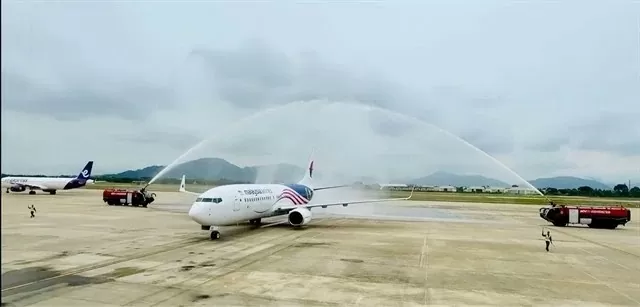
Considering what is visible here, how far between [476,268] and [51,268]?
1759 centimetres

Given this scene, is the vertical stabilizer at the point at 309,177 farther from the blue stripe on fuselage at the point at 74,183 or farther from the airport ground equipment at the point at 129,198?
the blue stripe on fuselage at the point at 74,183

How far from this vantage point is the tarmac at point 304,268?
49.1 feet

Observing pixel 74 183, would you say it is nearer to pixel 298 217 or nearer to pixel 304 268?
pixel 298 217

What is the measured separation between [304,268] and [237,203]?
11446 millimetres

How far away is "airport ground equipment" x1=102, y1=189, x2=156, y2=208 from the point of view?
5753 cm

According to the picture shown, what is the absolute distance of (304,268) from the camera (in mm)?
19844

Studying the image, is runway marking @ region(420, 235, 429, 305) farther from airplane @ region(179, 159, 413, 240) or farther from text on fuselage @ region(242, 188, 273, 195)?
text on fuselage @ region(242, 188, 273, 195)

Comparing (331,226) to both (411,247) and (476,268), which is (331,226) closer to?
(411,247)

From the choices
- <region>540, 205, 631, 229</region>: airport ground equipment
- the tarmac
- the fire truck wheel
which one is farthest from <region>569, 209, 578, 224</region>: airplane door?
the fire truck wheel

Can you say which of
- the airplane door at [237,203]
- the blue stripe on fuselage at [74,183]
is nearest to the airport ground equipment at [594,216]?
the airplane door at [237,203]

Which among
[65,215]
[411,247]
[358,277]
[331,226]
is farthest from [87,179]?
[358,277]

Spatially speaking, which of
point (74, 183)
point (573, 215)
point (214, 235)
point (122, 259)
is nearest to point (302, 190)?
point (214, 235)

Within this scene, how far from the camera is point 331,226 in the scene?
128 feet

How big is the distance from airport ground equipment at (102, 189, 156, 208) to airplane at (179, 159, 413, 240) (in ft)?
79.2
